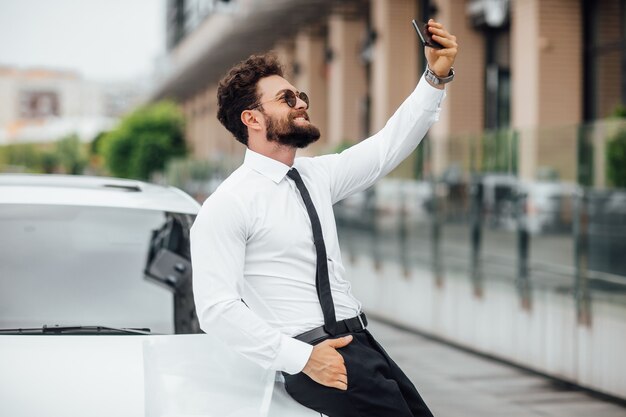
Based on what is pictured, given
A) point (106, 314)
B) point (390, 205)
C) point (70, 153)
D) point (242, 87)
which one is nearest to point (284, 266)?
point (242, 87)

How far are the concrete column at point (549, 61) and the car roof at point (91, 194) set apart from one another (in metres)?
14.1

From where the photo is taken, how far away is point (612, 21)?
1822 cm

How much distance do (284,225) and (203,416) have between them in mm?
623

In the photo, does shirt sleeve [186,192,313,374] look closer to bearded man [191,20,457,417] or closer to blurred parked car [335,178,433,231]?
bearded man [191,20,457,417]

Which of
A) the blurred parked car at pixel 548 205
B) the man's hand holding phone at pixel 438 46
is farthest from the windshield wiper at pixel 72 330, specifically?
the blurred parked car at pixel 548 205

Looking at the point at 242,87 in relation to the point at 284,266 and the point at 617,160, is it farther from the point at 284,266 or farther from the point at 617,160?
the point at 617,160

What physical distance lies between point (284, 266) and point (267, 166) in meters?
0.31

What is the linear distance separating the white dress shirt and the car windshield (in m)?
1.37

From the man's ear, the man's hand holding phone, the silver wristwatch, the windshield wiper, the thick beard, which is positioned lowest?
the windshield wiper

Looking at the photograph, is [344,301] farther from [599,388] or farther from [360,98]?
[360,98]

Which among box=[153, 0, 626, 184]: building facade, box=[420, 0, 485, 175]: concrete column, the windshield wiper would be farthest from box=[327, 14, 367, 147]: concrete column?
the windshield wiper

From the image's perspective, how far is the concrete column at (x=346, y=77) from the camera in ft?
88.5

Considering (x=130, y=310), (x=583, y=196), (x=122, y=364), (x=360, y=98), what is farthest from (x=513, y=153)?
(x=360, y=98)

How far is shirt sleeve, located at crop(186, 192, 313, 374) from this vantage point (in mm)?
2787
